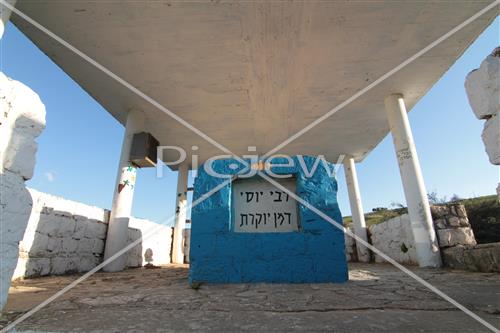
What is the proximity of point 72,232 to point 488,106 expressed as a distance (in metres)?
5.57

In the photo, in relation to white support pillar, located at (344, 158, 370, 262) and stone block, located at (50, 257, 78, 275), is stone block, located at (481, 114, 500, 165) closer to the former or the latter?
stone block, located at (50, 257, 78, 275)

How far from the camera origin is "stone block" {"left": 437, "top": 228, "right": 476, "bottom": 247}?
157 inches

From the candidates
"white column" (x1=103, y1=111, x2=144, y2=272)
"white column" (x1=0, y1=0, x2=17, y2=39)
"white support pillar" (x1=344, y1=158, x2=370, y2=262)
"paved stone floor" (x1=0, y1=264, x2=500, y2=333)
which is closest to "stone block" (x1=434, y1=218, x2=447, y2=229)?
"paved stone floor" (x1=0, y1=264, x2=500, y2=333)

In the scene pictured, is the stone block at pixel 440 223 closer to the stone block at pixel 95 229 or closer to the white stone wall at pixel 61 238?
the white stone wall at pixel 61 238

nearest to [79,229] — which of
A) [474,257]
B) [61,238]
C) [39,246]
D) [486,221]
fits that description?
[61,238]

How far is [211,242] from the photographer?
264cm

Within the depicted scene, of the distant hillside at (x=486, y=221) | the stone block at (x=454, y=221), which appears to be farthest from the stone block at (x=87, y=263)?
the distant hillside at (x=486, y=221)

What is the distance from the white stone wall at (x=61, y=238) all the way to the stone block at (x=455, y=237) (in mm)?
6253

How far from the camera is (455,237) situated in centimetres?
416

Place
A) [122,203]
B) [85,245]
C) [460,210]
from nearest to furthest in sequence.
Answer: [460,210]
[85,245]
[122,203]

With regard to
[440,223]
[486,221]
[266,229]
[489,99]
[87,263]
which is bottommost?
[87,263]

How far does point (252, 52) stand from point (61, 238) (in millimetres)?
4533

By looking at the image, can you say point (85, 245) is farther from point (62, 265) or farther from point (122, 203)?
point (122, 203)

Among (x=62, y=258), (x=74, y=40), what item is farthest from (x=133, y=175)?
(x=74, y=40)
